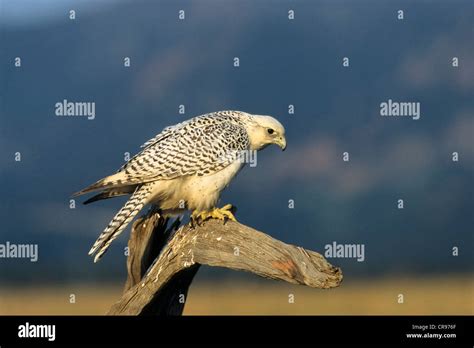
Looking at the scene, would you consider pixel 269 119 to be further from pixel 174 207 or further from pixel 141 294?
pixel 141 294

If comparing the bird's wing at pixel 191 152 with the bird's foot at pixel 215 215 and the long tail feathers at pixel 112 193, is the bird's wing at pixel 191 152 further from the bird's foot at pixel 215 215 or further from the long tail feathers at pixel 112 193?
the bird's foot at pixel 215 215

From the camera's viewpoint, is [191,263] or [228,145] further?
[228,145]

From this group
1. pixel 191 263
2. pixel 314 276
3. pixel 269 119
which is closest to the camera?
pixel 314 276

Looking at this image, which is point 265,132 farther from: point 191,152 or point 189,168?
point 189,168

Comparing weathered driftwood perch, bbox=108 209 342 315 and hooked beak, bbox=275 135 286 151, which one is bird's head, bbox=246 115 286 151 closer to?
hooked beak, bbox=275 135 286 151

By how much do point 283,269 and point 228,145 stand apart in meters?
2.10

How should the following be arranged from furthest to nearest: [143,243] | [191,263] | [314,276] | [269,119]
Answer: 1. [269,119]
2. [143,243]
3. [191,263]
4. [314,276]

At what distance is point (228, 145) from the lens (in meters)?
8.40

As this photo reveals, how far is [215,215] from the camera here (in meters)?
7.82

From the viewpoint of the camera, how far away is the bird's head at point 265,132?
28.6 ft

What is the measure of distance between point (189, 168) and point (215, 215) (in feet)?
2.39

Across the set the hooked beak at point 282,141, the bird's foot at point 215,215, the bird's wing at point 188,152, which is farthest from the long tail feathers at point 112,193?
the hooked beak at point 282,141
